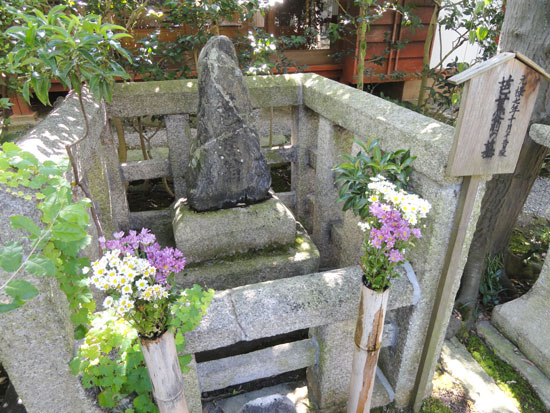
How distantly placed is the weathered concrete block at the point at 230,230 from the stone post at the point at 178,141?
53 cm

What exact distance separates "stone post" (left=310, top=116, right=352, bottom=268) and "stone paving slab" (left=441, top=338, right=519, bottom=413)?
4.00ft

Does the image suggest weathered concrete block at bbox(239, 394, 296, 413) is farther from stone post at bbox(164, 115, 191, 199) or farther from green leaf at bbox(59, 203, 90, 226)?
stone post at bbox(164, 115, 191, 199)

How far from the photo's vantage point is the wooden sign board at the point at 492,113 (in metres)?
1.67

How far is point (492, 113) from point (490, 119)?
0.03 meters

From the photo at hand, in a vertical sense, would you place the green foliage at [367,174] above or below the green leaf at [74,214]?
below

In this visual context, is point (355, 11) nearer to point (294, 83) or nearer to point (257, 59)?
point (257, 59)

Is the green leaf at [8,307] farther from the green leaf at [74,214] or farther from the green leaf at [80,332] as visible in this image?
the green leaf at [80,332]

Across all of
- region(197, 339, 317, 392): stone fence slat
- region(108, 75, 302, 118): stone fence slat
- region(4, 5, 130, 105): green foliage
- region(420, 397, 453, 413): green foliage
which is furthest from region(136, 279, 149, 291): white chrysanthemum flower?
region(420, 397, 453, 413): green foliage

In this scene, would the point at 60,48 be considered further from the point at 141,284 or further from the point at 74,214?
the point at 141,284

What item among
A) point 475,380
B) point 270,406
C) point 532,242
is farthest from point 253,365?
point 532,242

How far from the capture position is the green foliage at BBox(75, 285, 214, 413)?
166 cm

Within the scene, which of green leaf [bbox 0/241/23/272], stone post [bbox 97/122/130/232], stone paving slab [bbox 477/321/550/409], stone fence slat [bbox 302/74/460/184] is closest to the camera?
green leaf [bbox 0/241/23/272]

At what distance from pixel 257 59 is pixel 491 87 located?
2.77 metres

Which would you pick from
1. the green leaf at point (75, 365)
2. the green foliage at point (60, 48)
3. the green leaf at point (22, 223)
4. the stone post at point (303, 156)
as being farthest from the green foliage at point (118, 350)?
the stone post at point (303, 156)
